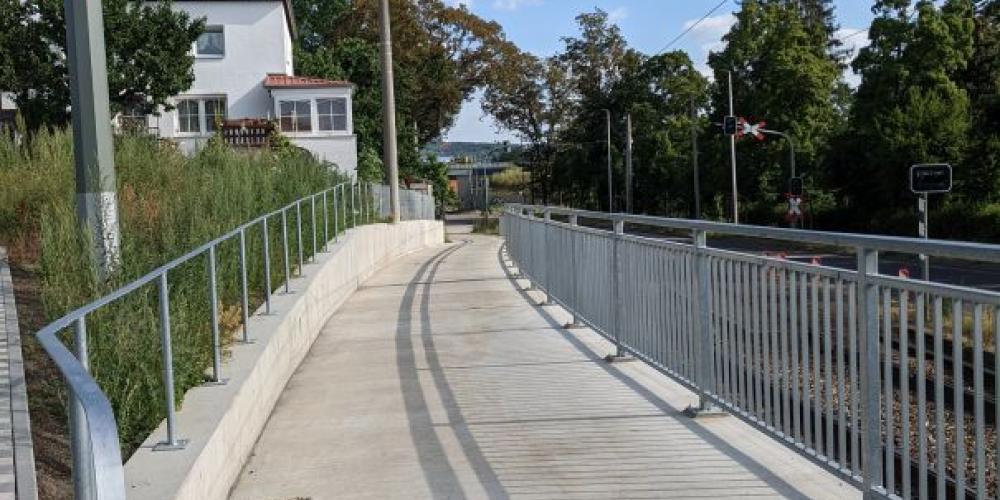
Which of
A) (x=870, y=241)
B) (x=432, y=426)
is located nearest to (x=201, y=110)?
(x=432, y=426)

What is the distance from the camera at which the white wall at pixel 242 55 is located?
1652 inches

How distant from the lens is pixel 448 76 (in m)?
68.4

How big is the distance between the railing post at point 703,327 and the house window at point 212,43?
38.8m

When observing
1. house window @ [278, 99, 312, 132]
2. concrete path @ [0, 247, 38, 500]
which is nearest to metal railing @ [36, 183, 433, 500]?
concrete path @ [0, 247, 38, 500]

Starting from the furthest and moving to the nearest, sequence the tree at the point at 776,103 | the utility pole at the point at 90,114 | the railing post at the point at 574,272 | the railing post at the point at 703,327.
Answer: the tree at the point at 776,103 < the railing post at the point at 574,272 < the utility pole at the point at 90,114 < the railing post at the point at 703,327

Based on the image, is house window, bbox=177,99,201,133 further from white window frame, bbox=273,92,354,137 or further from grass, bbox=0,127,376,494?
grass, bbox=0,127,376,494

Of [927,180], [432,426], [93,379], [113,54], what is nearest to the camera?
[93,379]

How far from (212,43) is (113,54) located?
11.0 meters

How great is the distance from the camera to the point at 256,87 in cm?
4234

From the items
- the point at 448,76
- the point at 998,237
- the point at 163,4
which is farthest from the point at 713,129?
the point at 163,4

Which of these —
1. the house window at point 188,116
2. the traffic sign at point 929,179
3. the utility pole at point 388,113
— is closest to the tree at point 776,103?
the house window at point 188,116

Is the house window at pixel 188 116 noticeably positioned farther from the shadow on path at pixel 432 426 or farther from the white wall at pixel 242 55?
the shadow on path at pixel 432 426

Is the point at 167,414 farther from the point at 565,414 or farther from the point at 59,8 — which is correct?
the point at 59,8

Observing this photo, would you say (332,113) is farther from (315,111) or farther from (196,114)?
(196,114)
